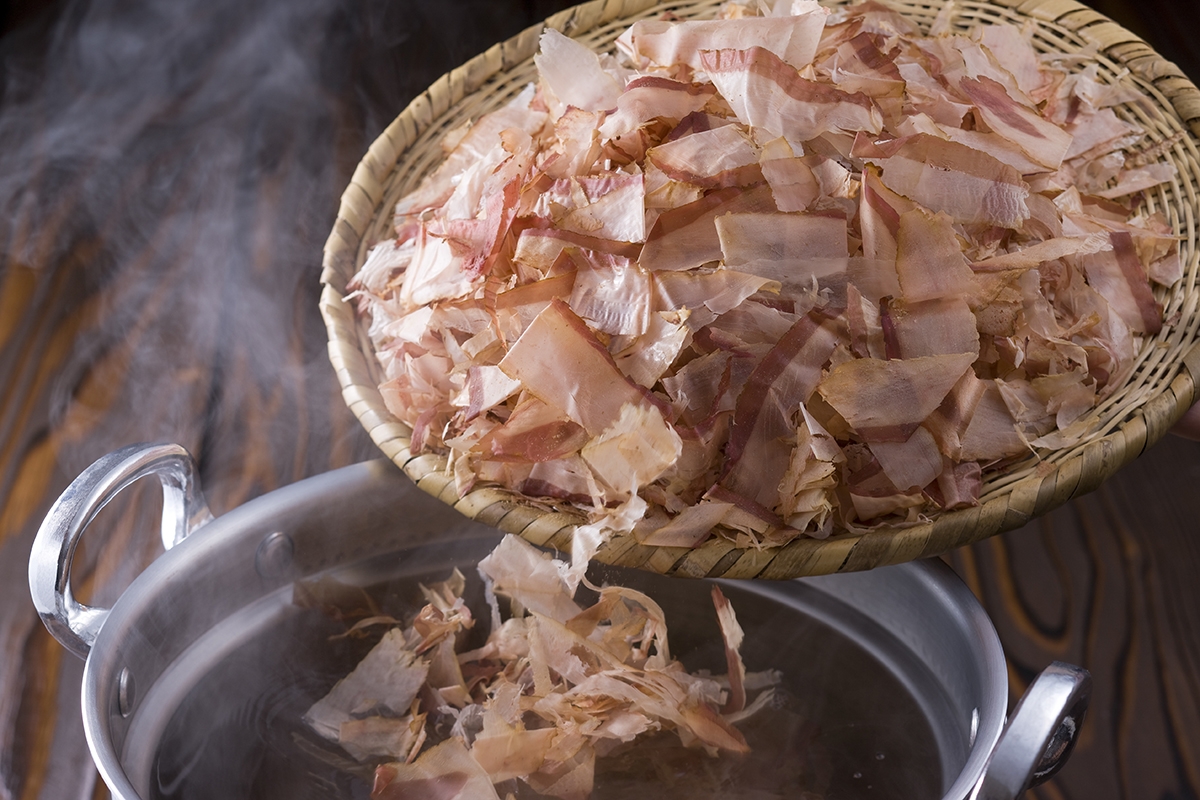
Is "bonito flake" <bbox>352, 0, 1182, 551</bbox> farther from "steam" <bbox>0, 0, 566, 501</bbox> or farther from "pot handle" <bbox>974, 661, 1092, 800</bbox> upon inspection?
"steam" <bbox>0, 0, 566, 501</bbox>

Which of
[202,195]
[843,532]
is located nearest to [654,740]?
[843,532]

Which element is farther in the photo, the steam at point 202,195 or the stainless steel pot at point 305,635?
the steam at point 202,195

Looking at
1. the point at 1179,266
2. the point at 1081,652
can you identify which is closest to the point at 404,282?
the point at 1179,266

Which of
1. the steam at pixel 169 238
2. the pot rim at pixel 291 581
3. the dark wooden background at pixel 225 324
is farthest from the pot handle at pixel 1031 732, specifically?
the steam at pixel 169 238

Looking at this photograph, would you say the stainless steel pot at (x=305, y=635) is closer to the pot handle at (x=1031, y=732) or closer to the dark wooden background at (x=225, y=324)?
the pot handle at (x=1031, y=732)

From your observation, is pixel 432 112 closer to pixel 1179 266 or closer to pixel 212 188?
pixel 1179 266

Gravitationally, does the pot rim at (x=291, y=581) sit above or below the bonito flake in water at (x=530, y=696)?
above
